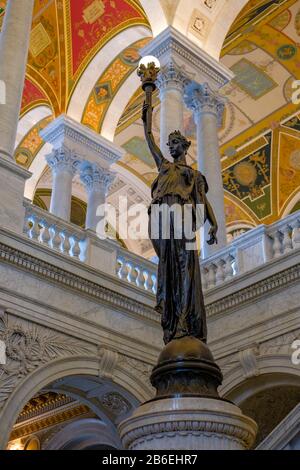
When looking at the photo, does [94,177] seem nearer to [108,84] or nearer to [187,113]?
[108,84]

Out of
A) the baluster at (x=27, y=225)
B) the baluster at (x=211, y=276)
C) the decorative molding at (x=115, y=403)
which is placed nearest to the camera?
the baluster at (x=27, y=225)

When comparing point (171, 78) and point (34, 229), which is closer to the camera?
point (34, 229)

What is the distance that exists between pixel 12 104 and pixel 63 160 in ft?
14.4

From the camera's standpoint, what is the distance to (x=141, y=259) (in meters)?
9.19

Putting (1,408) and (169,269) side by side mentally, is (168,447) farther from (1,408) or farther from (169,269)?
Result: (1,408)

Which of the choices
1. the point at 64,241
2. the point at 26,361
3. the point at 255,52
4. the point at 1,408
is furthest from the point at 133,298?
the point at 255,52

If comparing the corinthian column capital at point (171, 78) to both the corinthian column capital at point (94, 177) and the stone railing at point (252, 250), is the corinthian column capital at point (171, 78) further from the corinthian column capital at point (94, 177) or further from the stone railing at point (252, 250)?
the stone railing at point (252, 250)

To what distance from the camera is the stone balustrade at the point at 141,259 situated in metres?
8.18

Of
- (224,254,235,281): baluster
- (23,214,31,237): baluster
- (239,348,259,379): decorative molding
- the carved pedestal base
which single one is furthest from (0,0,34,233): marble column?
the carved pedestal base

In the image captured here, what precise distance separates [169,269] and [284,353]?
152 inches

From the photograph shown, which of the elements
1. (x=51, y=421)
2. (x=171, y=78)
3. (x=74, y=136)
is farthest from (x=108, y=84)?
(x=51, y=421)

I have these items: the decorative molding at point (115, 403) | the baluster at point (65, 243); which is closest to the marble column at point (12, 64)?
the baluster at point (65, 243)

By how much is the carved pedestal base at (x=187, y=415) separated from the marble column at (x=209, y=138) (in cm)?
616

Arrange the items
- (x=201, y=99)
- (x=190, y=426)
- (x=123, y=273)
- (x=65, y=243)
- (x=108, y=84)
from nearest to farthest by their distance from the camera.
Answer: (x=190, y=426) < (x=65, y=243) < (x=123, y=273) < (x=201, y=99) < (x=108, y=84)
